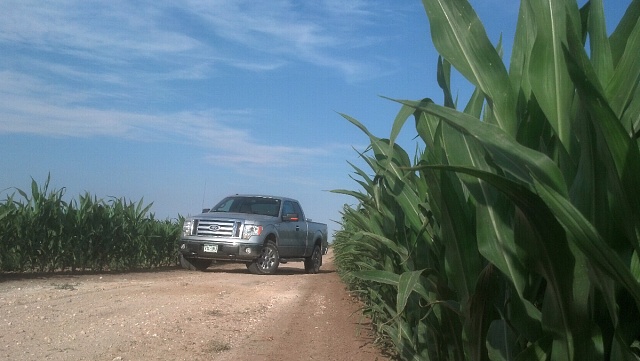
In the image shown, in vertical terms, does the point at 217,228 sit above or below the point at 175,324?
above

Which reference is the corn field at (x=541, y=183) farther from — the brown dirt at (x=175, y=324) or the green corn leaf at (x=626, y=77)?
the brown dirt at (x=175, y=324)

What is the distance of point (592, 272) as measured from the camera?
4.97 feet

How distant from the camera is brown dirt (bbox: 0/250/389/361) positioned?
5473 mm

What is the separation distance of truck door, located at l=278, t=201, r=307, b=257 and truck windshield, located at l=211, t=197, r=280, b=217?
25 centimetres

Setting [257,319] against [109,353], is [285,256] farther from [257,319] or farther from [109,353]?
[109,353]

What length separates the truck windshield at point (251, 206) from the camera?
16578 millimetres

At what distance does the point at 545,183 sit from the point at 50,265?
43.0 feet

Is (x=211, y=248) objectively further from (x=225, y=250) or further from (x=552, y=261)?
(x=552, y=261)

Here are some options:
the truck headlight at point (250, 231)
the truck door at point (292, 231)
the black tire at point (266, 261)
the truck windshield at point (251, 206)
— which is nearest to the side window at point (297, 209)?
the truck door at point (292, 231)

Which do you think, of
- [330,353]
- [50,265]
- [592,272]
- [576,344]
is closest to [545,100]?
[592,272]

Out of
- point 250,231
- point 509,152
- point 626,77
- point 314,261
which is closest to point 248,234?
point 250,231

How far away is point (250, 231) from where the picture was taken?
1510cm

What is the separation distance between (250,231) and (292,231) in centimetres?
202

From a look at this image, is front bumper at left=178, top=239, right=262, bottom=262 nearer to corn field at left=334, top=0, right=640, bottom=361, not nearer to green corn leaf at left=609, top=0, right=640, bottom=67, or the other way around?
corn field at left=334, top=0, right=640, bottom=361
